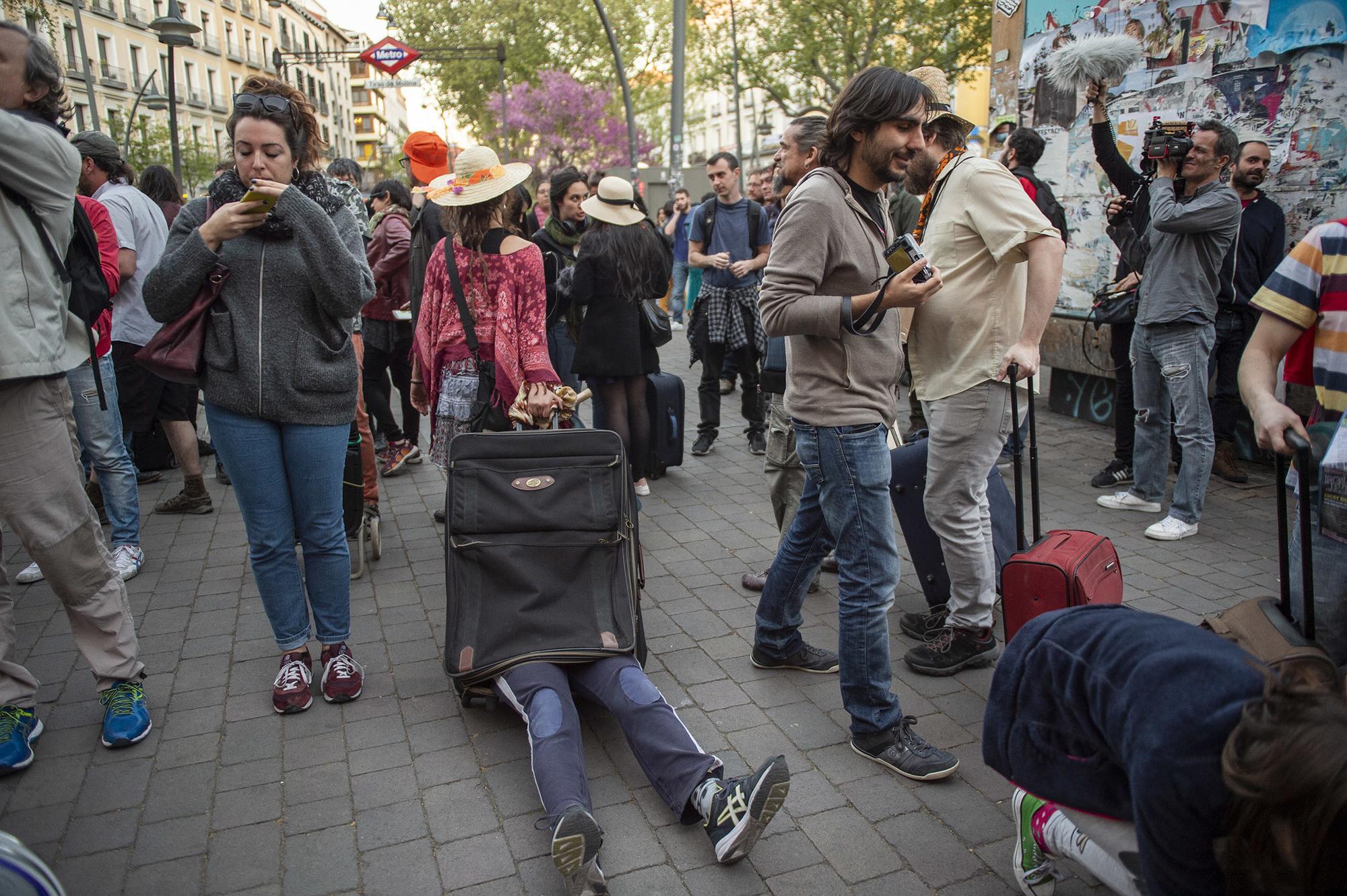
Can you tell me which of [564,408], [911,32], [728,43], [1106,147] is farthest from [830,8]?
[564,408]

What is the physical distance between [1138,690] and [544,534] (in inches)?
83.1

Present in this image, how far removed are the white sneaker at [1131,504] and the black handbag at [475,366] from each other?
12.0ft

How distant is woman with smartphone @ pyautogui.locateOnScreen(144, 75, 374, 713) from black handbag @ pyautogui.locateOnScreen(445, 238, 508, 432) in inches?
29.3

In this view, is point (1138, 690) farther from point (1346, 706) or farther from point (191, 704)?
point (191, 704)

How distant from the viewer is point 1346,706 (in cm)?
152

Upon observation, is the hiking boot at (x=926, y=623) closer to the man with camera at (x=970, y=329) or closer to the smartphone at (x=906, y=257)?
the man with camera at (x=970, y=329)

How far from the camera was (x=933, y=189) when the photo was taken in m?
3.51

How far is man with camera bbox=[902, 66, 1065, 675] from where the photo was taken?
128 inches

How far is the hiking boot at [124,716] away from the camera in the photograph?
10.6 ft

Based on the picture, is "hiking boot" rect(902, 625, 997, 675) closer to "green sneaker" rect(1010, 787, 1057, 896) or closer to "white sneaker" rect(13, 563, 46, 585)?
"green sneaker" rect(1010, 787, 1057, 896)

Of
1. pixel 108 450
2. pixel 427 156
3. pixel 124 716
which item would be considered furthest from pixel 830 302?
pixel 427 156

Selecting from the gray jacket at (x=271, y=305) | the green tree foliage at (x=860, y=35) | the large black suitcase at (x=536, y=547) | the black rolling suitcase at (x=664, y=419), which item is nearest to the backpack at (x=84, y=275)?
the gray jacket at (x=271, y=305)

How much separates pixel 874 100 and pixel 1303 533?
1.60 m

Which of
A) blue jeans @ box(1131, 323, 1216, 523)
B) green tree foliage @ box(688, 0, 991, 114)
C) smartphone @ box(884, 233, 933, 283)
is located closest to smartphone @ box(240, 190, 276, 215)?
smartphone @ box(884, 233, 933, 283)
